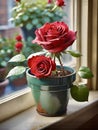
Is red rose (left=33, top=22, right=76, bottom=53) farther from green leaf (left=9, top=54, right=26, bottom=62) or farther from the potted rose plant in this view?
green leaf (left=9, top=54, right=26, bottom=62)

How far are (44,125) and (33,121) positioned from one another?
55 millimetres

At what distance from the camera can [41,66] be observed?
47.6 inches

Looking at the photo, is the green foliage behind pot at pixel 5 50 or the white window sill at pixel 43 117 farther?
the green foliage behind pot at pixel 5 50

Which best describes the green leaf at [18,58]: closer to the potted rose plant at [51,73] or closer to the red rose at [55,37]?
the potted rose plant at [51,73]

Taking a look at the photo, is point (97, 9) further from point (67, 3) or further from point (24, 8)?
point (24, 8)

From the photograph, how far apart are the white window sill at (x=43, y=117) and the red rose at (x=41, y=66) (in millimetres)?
192

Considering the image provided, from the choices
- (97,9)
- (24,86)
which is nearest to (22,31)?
(24,86)

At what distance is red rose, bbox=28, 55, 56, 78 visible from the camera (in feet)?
3.95

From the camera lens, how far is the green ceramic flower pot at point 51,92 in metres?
1.25

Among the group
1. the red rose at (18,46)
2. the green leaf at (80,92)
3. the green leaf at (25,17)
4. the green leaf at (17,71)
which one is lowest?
the green leaf at (80,92)

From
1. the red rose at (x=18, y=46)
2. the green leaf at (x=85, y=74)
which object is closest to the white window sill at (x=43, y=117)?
the green leaf at (x=85, y=74)

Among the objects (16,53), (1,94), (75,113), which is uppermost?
(16,53)

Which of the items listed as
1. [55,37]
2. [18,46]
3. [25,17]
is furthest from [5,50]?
[55,37]

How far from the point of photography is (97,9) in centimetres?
150
